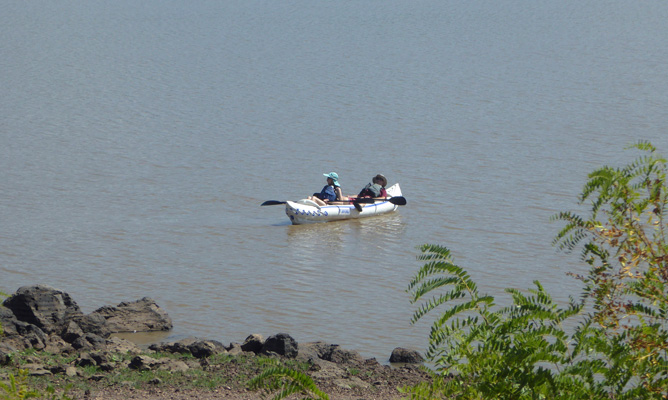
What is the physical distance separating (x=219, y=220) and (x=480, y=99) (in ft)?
52.0

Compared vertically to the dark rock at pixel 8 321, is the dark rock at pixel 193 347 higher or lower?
lower

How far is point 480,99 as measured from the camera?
3244 cm

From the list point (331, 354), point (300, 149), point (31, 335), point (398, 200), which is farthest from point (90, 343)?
point (300, 149)

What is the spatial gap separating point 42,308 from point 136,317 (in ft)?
4.83

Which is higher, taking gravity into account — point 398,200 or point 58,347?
point 398,200

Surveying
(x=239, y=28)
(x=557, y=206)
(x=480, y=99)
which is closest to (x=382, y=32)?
(x=239, y=28)

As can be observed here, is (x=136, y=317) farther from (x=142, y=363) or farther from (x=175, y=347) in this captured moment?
(x=142, y=363)

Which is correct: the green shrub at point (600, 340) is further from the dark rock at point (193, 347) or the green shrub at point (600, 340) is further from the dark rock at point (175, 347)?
the dark rock at point (175, 347)

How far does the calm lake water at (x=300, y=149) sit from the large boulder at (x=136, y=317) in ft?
0.98

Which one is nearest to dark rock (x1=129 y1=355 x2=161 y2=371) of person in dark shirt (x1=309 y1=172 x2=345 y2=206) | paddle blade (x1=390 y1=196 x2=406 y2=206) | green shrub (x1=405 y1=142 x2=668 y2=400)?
green shrub (x1=405 y1=142 x2=668 y2=400)

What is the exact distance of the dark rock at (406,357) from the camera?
10.5 meters

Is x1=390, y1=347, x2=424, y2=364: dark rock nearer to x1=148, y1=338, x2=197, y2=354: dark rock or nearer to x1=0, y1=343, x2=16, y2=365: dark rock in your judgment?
x1=148, y1=338, x2=197, y2=354: dark rock

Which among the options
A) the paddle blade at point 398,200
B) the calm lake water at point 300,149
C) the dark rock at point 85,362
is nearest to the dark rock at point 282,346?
the calm lake water at point 300,149

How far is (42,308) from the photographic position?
10766 mm
